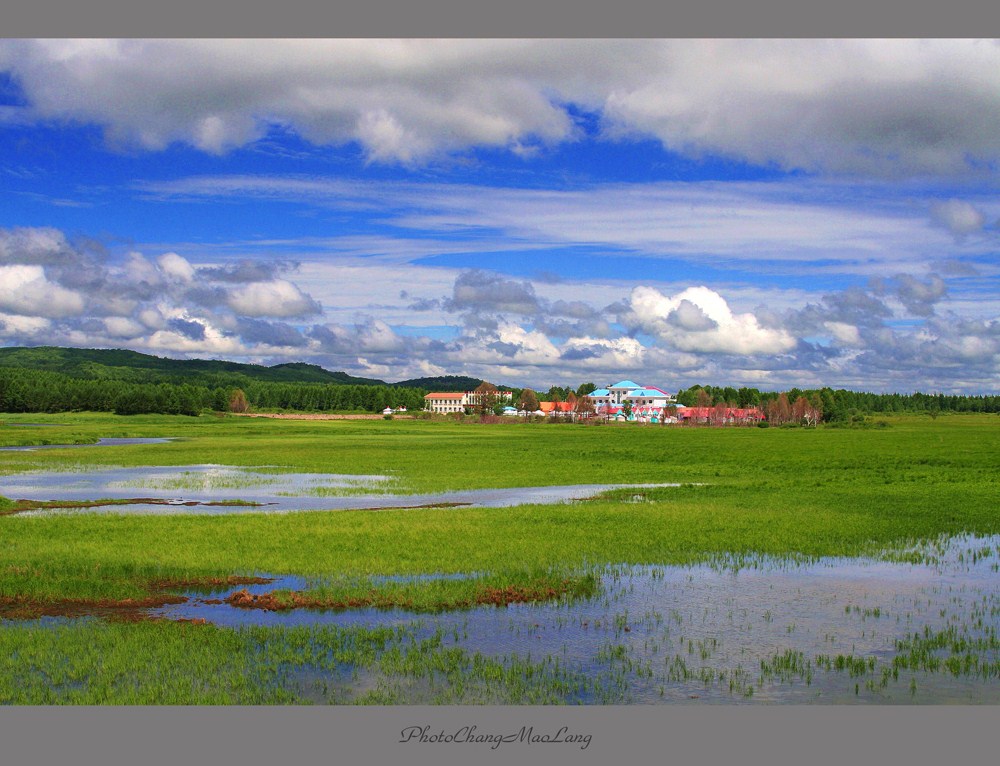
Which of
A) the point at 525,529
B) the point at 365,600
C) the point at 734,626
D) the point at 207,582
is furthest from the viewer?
the point at 525,529

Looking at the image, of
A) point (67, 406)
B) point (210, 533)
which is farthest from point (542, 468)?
point (67, 406)

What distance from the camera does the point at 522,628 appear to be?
17.4 m

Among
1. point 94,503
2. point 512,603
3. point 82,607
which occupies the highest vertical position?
point 512,603

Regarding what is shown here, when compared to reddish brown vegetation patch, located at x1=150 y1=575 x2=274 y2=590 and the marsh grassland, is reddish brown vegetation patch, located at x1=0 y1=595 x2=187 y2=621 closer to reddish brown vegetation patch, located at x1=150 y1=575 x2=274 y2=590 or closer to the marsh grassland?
the marsh grassland

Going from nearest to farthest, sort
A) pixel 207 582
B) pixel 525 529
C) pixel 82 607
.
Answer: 1. pixel 82 607
2. pixel 207 582
3. pixel 525 529

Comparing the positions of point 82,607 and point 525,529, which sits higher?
point 525,529

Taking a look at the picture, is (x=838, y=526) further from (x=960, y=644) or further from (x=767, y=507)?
(x=960, y=644)

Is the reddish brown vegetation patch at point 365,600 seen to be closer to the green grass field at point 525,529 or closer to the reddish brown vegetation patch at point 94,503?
the green grass field at point 525,529

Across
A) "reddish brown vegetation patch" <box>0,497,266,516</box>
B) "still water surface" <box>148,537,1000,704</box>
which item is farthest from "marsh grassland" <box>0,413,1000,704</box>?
"reddish brown vegetation patch" <box>0,497,266,516</box>

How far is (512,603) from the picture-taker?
64.0 ft

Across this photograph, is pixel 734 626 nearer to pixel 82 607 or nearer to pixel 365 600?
pixel 365 600

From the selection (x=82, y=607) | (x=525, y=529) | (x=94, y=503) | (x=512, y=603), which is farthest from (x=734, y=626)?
(x=94, y=503)

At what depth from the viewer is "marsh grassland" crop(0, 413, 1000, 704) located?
14234mm

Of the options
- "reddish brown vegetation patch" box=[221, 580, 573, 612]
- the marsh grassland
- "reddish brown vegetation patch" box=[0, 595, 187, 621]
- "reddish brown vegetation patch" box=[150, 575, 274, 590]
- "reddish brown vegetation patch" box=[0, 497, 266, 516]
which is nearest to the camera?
the marsh grassland
